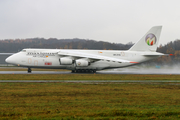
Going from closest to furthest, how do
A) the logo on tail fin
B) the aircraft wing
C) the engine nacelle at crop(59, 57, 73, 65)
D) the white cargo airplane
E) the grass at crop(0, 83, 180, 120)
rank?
the grass at crop(0, 83, 180, 120)
the engine nacelle at crop(59, 57, 73, 65)
the aircraft wing
the white cargo airplane
the logo on tail fin

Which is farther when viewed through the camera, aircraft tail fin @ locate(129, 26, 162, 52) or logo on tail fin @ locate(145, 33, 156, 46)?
logo on tail fin @ locate(145, 33, 156, 46)

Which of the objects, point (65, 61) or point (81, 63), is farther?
point (81, 63)

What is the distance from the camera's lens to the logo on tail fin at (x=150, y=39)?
37750 mm

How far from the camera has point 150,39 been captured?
37812mm

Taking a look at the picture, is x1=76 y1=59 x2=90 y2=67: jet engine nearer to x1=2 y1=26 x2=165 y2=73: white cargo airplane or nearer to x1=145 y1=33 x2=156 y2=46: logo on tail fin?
x1=2 y1=26 x2=165 y2=73: white cargo airplane

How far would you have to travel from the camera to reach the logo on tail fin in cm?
3775

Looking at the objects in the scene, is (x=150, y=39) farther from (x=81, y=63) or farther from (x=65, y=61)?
(x=65, y=61)

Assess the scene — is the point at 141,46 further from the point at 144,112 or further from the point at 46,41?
the point at 46,41

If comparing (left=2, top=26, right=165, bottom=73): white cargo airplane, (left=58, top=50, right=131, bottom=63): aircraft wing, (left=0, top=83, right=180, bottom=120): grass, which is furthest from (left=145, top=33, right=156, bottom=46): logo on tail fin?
(left=0, top=83, right=180, bottom=120): grass

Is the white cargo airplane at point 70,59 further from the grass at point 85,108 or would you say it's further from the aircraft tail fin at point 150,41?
the grass at point 85,108

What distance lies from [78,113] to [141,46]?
3013 cm

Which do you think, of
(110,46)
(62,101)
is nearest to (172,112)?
(62,101)

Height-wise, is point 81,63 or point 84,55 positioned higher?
point 84,55

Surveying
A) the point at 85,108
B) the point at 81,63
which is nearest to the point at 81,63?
the point at 81,63
